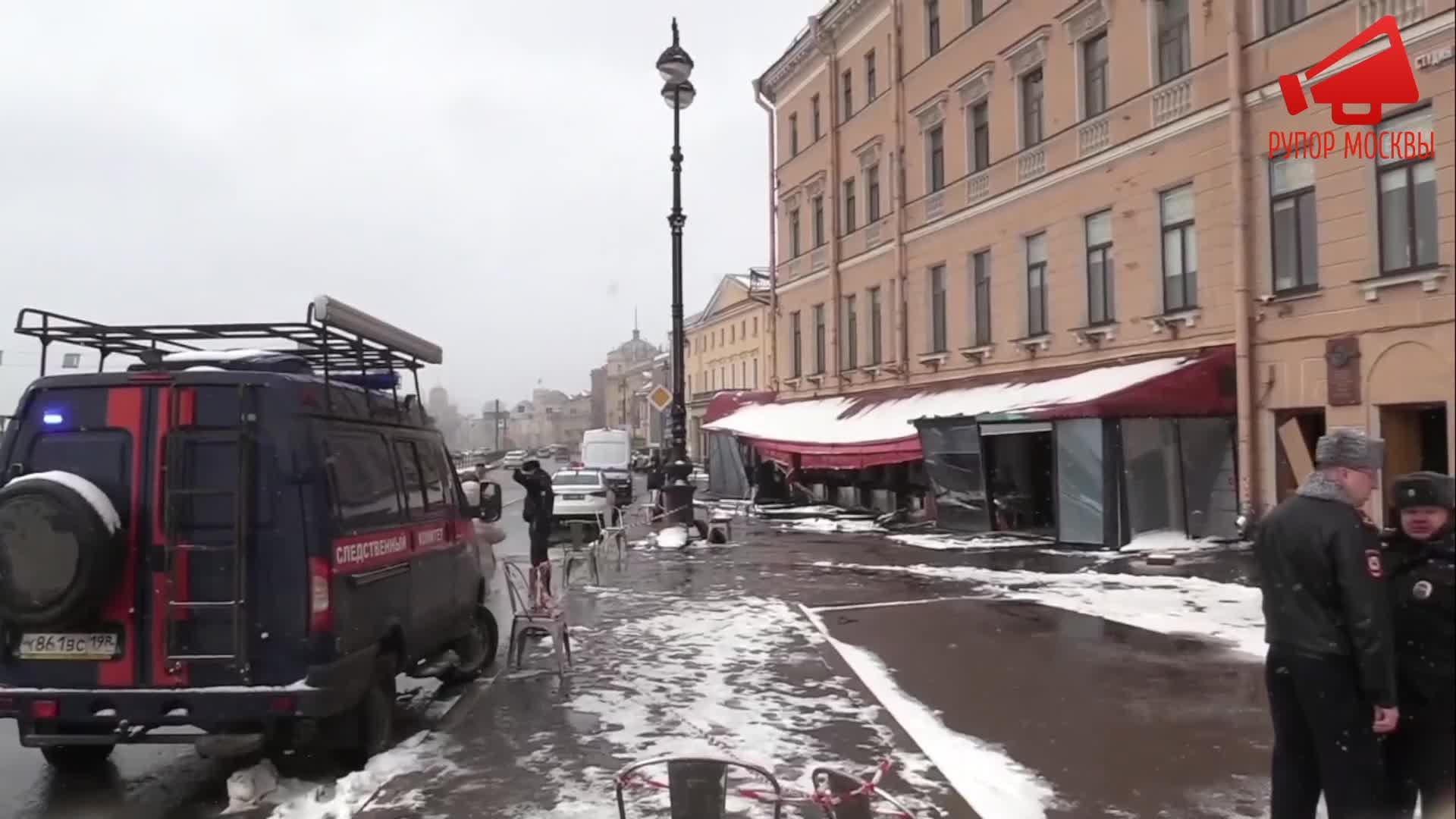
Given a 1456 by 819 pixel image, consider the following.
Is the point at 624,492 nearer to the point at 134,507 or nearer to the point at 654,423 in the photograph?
Answer: the point at 134,507

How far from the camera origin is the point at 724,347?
72250mm

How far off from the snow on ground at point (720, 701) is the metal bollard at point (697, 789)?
1025 millimetres

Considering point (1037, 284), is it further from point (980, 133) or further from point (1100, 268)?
point (980, 133)

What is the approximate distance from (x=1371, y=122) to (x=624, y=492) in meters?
33.4

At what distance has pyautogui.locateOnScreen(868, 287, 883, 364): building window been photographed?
1103 inches

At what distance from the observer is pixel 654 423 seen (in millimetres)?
95562

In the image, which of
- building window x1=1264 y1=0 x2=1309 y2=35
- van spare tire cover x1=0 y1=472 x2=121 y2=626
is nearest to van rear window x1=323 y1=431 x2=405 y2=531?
van spare tire cover x1=0 y1=472 x2=121 y2=626

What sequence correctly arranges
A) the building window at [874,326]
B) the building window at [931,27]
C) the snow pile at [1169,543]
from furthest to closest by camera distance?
1. the building window at [874,326]
2. the building window at [931,27]
3. the snow pile at [1169,543]

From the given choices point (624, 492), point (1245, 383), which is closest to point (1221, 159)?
point (1245, 383)

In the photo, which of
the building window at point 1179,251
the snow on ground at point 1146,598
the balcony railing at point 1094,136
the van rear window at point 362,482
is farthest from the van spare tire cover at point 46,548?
the balcony railing at point 1094,136

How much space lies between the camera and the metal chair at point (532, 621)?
8.77m

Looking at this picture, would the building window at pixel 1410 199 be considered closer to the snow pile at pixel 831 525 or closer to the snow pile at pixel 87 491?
the snow pile at pixel 87 491

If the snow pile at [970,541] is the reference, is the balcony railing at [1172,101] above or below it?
above

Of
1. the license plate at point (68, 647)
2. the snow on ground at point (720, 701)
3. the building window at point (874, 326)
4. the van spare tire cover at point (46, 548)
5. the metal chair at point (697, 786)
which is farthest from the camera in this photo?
the building window at point (874, 326)
